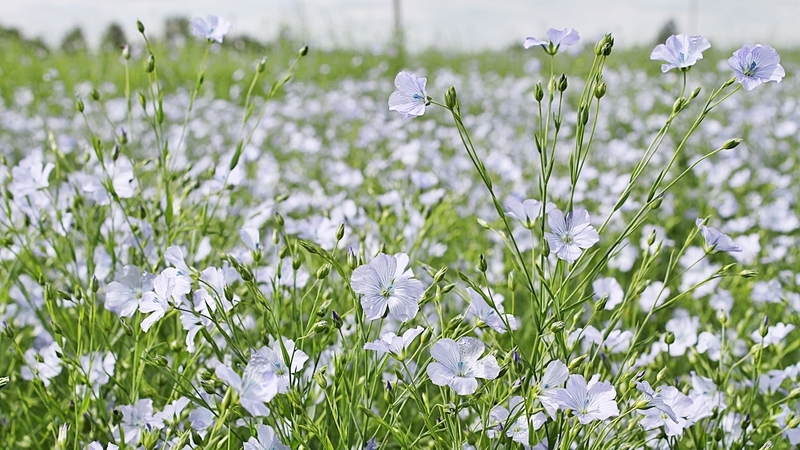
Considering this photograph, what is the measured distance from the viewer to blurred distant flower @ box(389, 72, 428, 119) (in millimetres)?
1124

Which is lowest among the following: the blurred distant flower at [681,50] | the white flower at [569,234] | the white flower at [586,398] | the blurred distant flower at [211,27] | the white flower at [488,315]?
the white flower at [586,398]

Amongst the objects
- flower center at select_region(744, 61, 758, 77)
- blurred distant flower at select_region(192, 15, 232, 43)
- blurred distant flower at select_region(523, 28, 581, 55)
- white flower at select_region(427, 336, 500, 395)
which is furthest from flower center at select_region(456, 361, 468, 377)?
blurred distant flower at select_region(192, 15, 232, 43)

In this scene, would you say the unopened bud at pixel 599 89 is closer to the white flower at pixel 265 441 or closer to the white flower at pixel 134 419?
the white flower at pixel 265 441

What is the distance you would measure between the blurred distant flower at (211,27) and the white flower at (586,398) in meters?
1.16

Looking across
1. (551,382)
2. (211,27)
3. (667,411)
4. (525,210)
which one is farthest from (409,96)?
(211,27)

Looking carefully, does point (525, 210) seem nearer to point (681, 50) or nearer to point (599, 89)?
point (599, 89)

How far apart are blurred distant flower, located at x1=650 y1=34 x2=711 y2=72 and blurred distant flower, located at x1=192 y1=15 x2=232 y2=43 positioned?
3.33ft

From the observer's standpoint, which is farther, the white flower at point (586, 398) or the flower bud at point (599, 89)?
the flower bud at point (599, 89)

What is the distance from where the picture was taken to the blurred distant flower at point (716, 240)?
1174 millimetres

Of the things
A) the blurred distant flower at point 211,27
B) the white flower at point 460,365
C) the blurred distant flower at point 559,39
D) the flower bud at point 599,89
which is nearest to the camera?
the white flower at point 460,365

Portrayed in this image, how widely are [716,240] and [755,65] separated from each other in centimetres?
30

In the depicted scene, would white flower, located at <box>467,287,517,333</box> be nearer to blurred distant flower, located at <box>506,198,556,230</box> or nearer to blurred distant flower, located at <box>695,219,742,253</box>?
blurred distant flower, located at <box>506,198,556,230</box>

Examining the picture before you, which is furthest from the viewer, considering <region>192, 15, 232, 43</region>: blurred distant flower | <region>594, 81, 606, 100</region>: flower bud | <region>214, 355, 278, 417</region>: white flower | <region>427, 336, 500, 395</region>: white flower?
<region>192, 15, 232, 43</region>: blurred distant flower

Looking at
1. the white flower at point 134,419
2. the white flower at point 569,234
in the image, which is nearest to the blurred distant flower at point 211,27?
the white flower at point 134,419
